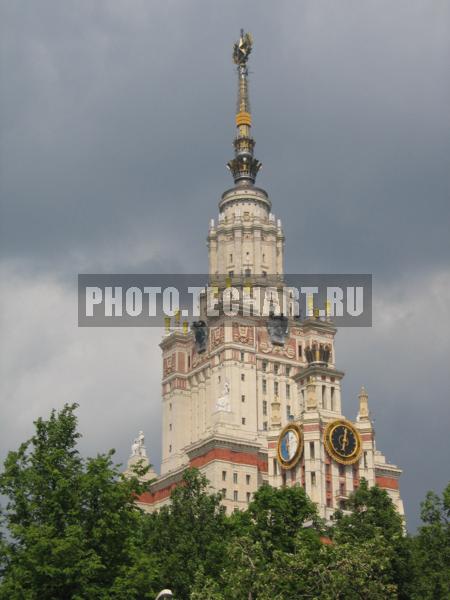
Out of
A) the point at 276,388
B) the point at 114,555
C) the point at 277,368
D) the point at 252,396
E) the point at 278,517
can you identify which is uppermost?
the point at 277,368

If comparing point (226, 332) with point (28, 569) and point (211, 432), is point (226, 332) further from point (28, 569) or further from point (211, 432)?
point (28, 569)

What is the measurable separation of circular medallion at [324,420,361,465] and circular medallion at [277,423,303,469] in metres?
3.75

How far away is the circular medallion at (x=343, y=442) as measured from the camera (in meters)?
148

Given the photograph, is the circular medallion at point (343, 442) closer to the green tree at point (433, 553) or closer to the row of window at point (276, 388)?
the row of window at point (276, 388)

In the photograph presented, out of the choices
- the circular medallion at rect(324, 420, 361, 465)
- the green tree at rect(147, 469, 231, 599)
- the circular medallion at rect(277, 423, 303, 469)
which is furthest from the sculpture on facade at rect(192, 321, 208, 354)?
the green tree at rect(147, 469, 231, 599)

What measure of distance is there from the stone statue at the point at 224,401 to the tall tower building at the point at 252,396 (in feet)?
0.51

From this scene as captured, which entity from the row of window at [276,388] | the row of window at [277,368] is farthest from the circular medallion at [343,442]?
the row of window at [277,368]

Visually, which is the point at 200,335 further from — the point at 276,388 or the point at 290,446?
the point at 290,446

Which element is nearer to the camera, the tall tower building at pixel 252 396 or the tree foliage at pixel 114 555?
the tree foliage at pixel 114 555

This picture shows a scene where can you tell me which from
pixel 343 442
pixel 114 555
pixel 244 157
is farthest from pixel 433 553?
pixel 244 157

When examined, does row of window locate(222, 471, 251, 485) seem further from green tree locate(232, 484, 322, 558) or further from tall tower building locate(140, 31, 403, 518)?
green tree locate(232, 484, 322, 558)

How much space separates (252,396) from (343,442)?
74.0 ft

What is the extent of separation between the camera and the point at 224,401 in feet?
535

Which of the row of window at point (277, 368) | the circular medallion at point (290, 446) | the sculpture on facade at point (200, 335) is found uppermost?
the sculpture on facade at point (200, 335)
